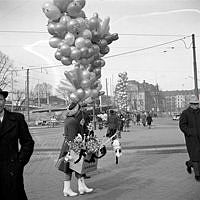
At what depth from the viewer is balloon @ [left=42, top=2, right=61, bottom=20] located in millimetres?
7321

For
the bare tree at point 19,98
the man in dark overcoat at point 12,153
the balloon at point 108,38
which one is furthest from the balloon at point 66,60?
the bare tree at point 19,98

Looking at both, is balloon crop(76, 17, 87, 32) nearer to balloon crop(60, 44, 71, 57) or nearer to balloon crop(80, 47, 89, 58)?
balloon crop(80, 47, 89, 58)

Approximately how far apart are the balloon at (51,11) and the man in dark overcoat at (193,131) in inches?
140

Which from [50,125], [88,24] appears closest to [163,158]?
[88,24]

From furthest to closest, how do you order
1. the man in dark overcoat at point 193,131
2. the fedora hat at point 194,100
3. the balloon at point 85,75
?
the balloon at point 85,75
the fedora hat at point 194,100
the man in dark overcoat at point 193,131

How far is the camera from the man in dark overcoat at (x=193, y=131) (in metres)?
6.17

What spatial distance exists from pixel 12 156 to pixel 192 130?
4085 millimetres

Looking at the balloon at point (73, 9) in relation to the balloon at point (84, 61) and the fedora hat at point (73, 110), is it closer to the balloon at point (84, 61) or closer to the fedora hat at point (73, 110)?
the balloon at point (84, 61)

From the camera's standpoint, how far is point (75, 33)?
7.71 m

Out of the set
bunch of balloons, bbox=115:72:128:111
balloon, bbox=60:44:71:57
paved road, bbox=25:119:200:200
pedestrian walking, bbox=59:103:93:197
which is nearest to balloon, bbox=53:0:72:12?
balloon, bbox=60:44:71:57

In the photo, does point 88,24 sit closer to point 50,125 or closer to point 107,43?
point 107,43

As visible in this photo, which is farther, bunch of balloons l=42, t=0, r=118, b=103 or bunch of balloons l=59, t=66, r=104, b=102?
bunch of balloons l=59, t=66, r=104, b=102

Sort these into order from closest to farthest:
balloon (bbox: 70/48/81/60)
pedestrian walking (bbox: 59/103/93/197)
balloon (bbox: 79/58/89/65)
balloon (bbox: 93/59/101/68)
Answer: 1. pedestrian walking (bbox: 59/103/93/197)
2. balloon (bbox: 70/48/81/60)
3. balloon (bbox: 79/58/89/65)
4. balloon (bbox: 93/59/101/68)

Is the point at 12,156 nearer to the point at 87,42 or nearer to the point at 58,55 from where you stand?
the point at 87,42
